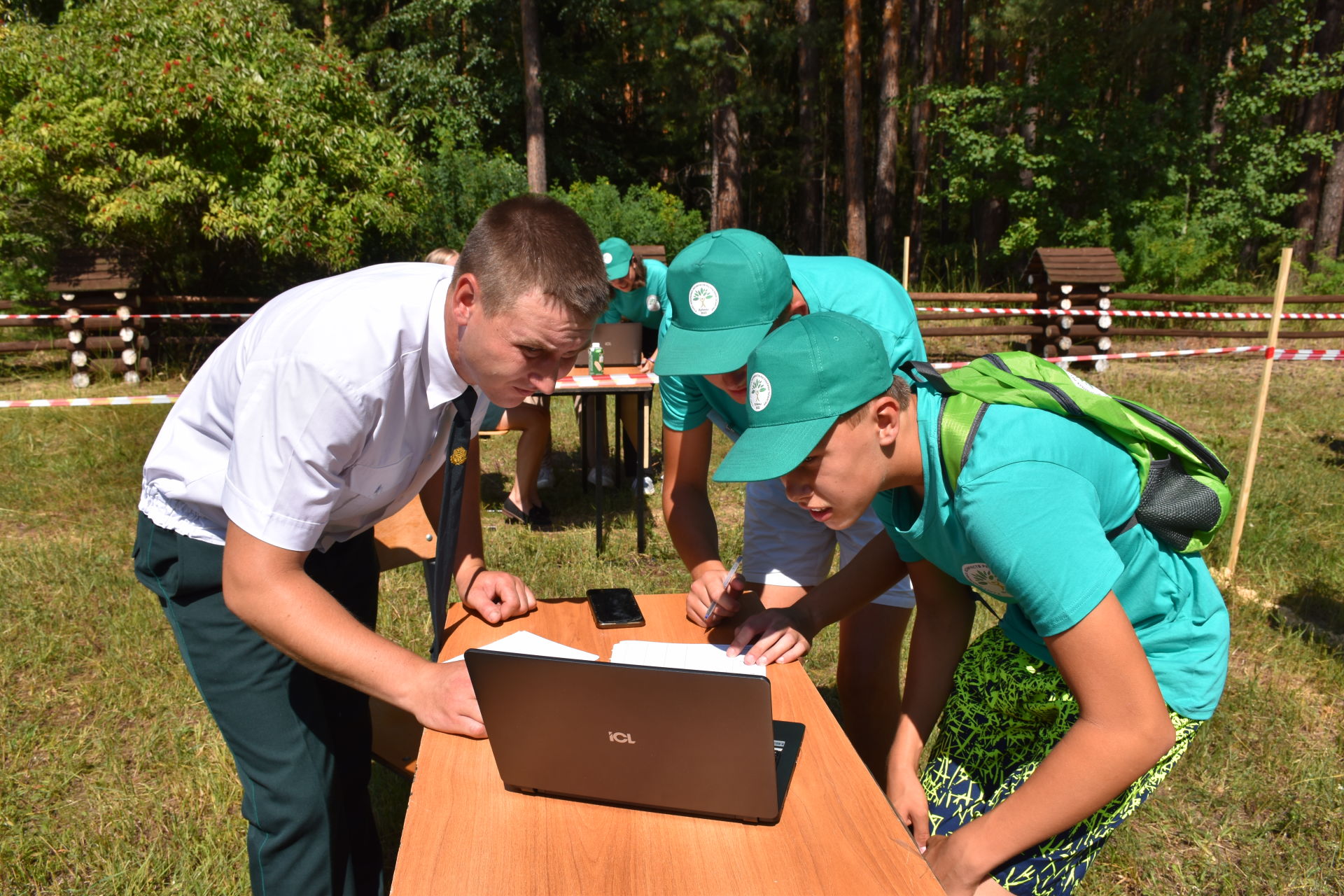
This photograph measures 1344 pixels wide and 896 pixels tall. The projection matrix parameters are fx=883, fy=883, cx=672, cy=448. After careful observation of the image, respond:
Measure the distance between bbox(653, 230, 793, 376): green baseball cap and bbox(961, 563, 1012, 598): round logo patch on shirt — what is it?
71 cm

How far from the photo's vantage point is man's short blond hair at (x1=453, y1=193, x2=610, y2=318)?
5.38 feet

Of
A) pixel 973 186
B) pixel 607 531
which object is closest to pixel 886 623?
pixel 607 531

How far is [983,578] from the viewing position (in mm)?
1635

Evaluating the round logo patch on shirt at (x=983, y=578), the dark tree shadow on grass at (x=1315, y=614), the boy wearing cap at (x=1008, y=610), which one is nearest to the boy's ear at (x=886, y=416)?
the boy wearing cap at (x=1008, y=610)

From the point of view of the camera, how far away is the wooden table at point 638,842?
1.30 meters

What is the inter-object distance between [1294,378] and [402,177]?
11751 millimetres

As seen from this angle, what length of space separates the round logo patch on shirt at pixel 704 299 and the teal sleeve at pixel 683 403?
375mm

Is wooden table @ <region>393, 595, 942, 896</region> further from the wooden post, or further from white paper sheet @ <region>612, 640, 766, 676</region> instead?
the wooden post

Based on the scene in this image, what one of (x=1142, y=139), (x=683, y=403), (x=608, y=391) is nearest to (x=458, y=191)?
(x=1142, y=139)

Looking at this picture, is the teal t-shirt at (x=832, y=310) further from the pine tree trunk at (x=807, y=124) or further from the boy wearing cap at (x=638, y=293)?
the pine tree trunk at (x=807, y=124)

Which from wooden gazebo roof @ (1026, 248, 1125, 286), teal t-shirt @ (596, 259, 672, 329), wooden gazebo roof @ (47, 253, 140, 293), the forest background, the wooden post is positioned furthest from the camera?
wooden gazebo roof @ (1026, 248, 1125, 286)

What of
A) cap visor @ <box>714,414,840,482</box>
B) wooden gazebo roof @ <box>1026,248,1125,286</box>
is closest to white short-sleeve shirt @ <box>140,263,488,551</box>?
cap visor @ <box>714,414,840,482</box>

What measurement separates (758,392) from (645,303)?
16.2 feet

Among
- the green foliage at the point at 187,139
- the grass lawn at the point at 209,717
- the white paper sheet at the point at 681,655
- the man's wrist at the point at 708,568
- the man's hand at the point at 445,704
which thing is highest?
the green foliage at the point at 187,139
